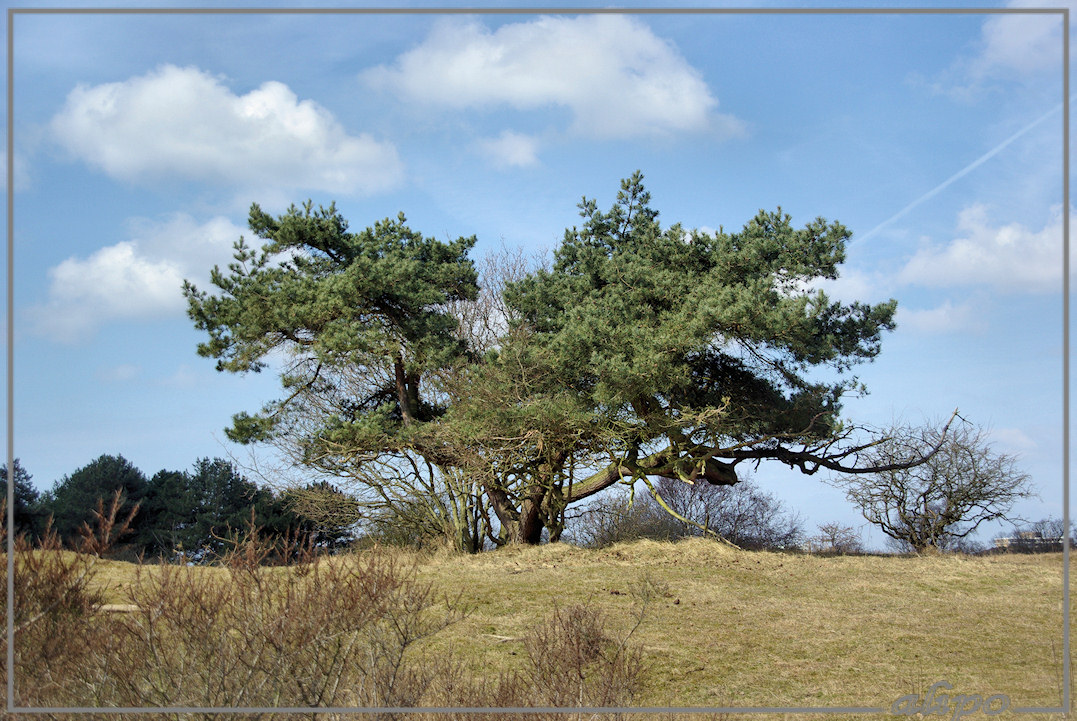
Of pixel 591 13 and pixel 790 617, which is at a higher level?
pixel 591 13

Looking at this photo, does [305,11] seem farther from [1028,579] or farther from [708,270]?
[1028,579]

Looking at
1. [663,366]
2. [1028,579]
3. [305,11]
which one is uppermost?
[305,11]

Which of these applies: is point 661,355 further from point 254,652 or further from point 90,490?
point 90,490

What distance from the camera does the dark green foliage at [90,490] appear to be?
16.5 metres

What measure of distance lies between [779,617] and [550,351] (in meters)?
5.43

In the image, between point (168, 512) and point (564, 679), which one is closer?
point (564, 679)

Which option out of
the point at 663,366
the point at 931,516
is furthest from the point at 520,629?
the point at 931,516

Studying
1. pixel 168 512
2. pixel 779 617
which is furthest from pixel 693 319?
pixel 168 512

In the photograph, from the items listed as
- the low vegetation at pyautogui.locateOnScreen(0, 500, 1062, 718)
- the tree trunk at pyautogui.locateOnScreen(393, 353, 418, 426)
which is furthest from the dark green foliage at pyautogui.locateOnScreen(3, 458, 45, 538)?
the tree trunk at pyautogui.locateOnScreen(393, 353, 418, 426)

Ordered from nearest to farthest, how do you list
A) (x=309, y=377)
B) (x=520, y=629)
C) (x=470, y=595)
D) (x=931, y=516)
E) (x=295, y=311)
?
1. (x=520, y=629)
2. (x=470, y=595)
3. (x=295, y=311)
4. (x=309, y=377)
5. (x=931, y=516)

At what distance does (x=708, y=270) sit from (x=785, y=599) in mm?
5465

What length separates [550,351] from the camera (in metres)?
12.6

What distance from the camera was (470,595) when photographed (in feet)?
31.6

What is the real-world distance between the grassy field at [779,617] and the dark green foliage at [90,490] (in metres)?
5.01
